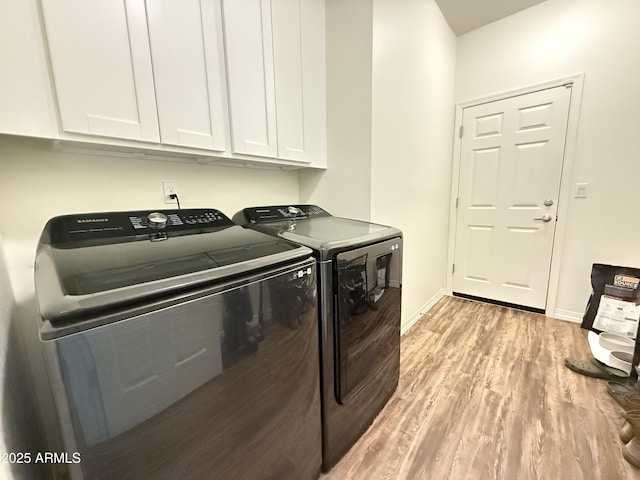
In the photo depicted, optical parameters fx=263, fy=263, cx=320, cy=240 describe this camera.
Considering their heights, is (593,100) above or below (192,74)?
above

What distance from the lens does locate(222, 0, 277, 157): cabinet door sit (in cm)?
130

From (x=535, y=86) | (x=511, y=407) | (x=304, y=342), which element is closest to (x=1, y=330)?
(x=304, y=342)

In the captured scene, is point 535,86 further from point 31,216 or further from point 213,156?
point 31,216

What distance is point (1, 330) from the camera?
2.40 ft

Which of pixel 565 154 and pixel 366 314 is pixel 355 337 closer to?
pixel 366 314

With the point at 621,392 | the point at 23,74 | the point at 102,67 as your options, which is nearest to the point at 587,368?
the point at 621,392

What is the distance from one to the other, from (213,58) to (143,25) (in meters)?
0.29

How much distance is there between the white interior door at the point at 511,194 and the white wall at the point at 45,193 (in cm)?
280

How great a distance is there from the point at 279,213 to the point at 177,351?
1142mm

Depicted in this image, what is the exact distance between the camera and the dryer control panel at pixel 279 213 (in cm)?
156

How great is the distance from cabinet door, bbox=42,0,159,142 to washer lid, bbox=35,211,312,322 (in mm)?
360

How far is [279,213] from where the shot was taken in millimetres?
1680

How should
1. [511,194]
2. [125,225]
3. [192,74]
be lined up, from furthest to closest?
1. [511,194]
2. [192,74]
3. [125,225]

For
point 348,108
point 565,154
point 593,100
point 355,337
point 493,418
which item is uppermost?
point 593,100
